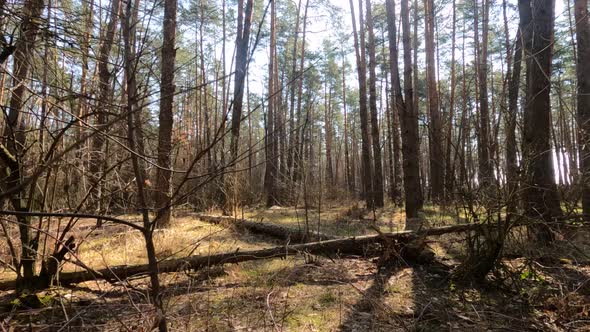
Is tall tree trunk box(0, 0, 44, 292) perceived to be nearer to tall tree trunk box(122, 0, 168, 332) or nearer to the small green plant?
tall tree trunk box(122, 0, 168, 332)

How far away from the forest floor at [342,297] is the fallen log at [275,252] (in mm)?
109

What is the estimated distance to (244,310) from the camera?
2.99m

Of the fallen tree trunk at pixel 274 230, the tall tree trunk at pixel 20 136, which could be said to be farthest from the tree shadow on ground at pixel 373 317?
the tall tree trunk at pixel 20 136

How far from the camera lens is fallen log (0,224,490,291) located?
3357 millimetres

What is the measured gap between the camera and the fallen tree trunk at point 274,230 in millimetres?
5289

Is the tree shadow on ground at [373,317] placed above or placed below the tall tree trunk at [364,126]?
below

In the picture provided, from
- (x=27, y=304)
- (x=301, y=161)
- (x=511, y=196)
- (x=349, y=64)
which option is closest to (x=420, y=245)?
(x=511, y=196)

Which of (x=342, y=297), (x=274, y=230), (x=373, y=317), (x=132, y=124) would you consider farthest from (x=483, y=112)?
(x=132, y=124)

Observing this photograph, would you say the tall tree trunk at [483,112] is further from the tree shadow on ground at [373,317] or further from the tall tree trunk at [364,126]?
the tall tree trunk at [364,126]

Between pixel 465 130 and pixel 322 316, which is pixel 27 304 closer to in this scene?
pixel 322 316

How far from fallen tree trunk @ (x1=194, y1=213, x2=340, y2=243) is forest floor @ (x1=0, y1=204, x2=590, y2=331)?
0.67 metres

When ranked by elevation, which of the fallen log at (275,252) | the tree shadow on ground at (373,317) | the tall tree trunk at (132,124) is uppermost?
the tall tree trunk at (132,124)

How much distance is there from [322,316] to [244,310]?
640 mm

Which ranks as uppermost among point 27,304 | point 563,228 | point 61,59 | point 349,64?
point 349,64
